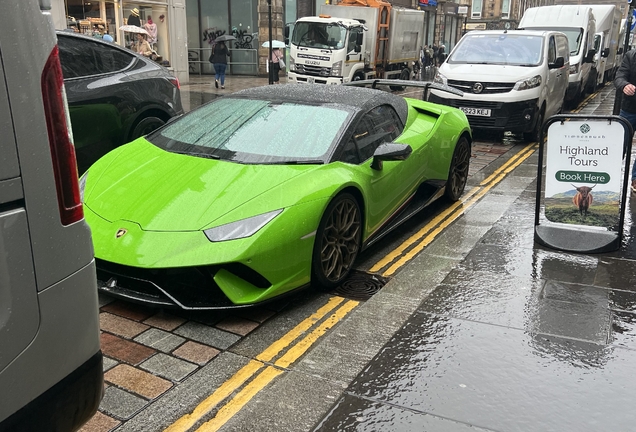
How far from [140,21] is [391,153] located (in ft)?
60.7

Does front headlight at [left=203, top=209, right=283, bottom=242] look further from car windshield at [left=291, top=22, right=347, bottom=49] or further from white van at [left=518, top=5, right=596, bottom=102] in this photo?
car windshield at [left=291, top=22, right=347, bottom=49]

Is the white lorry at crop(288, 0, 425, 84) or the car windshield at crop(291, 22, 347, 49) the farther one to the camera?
the car windshield at crop(291, 22, 347, 49)

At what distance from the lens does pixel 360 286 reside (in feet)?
16.0

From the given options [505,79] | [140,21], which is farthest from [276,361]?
[140,21]

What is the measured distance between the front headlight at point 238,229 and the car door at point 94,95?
313 cm

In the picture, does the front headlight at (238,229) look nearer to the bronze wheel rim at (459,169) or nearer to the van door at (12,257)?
the van door at (12,257)

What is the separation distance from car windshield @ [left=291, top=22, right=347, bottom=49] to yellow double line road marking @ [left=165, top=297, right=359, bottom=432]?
1739cm

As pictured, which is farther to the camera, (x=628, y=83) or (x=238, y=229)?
(x=628, y=83)

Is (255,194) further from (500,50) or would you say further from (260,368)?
(500,50)

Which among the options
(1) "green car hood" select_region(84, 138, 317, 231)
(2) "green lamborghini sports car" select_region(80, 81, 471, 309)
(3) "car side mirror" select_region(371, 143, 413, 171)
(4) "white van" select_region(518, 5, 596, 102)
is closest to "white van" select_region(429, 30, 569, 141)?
(4) "white van" select_region(518, 5, 596, 102)

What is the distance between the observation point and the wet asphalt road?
3.10 m

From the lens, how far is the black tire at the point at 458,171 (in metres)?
6.95

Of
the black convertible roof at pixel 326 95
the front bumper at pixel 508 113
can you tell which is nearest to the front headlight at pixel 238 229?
the black convertible roof at pixel 326 95

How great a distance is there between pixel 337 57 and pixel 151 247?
17.5 m
